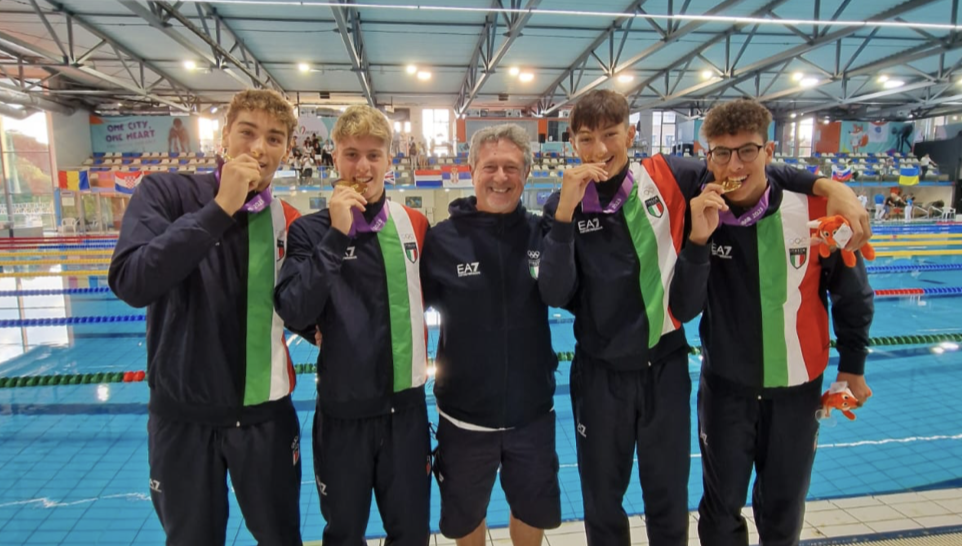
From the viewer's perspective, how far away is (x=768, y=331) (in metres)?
1.92

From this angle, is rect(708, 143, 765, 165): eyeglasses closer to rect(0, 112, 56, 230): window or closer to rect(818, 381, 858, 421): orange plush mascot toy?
rect(818, 381, 858, 421): orange plush mascot toy

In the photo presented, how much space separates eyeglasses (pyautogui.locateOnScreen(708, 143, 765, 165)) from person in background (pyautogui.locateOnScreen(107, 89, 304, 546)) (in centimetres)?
153

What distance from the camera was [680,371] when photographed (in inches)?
75.4

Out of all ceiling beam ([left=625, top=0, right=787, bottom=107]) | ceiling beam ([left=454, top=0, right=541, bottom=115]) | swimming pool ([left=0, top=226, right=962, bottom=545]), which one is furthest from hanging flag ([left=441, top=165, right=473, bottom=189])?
swimming pool ([left=0, top=226, right=962, bottom=545])

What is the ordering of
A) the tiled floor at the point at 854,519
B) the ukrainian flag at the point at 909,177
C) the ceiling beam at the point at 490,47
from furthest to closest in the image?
the ukrainian flag at the point at 909,177 → the ceiling beam at the point at 490,47 → the tiled floor at the point at 854,519

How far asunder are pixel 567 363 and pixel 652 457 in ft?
10.9

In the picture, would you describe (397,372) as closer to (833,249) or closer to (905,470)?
(833,249)

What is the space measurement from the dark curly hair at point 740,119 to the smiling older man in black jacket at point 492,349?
688 millimetres

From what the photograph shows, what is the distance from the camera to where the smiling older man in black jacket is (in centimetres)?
191

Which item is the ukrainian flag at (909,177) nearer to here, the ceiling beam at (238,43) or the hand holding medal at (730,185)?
the ceiling beam at (238,43)

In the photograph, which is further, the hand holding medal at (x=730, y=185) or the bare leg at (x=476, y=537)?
the bare leg at (x=476, y=537)

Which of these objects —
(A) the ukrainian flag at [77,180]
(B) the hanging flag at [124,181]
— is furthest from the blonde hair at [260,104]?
(A) the ukrainian flag at [77,180]

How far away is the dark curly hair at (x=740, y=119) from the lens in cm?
180

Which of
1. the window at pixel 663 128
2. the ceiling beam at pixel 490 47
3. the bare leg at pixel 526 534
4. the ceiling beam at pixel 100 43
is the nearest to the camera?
the bare leg at pixel 526 534
